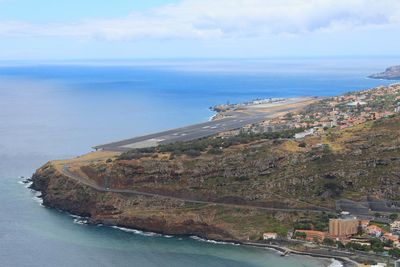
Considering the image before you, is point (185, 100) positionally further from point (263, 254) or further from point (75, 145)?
point (263, 254)

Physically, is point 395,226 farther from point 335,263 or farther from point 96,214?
point 96,214

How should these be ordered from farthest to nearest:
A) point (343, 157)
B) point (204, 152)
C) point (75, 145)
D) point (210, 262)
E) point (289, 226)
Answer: point (75, 145) < point (204, 152) < point (343, 157) < point (289, 226) < point (210, 262)

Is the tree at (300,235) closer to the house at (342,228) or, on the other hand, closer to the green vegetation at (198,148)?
the house at (342,228)

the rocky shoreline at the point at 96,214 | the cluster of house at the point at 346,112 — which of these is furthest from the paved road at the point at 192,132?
the rocky shoreline at the point at 96,214

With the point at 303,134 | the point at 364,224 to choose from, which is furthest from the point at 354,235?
the point at 303,134

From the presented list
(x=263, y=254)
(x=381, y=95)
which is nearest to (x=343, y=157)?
(x=263, y=254)

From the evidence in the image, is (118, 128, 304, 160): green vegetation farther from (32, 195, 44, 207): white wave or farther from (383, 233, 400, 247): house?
(383, 233, 400, 247): house
